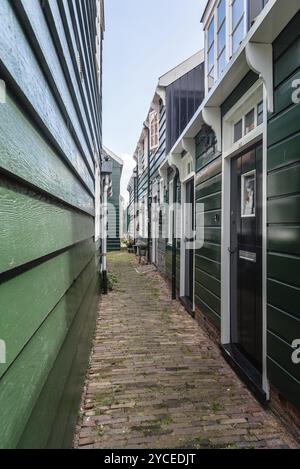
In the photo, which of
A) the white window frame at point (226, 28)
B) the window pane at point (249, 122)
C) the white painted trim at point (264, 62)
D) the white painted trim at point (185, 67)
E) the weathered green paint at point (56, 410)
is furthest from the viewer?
the white painted trim at point (185, 67)

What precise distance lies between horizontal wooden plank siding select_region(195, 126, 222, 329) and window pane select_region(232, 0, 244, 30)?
112 cm

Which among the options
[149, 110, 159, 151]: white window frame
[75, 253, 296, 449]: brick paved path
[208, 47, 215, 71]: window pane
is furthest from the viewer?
[149, 110, 159, 151]: white window frame

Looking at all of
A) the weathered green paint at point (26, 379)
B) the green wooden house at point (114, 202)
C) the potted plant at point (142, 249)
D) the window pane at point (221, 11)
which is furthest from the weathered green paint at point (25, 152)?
the green wooden house at point (114, 202)

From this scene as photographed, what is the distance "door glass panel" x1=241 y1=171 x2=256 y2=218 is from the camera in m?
2.95

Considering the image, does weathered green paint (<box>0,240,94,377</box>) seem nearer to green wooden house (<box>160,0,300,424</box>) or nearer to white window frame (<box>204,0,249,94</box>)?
green wooden house (<box>160,0,300,424</box>)

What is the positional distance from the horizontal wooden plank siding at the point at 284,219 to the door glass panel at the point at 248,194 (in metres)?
0.60

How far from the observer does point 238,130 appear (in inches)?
Result: 128

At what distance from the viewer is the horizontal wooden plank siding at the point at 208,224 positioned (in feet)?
12.0

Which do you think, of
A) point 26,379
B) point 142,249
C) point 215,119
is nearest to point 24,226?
point 26,379

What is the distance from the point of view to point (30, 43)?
3.27ft

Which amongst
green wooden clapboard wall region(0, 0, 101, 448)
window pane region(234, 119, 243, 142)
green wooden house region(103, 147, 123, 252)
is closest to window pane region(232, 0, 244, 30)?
window pane region(234, 119, 243, 142)

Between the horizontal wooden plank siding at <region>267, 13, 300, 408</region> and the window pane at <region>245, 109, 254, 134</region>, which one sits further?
the window pane at <region>245, 109, 254, 134</region>

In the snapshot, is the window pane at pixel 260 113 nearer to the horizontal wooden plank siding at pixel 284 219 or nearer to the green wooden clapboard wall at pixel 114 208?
the horizontal wooden plank siding at pixel 284 219
